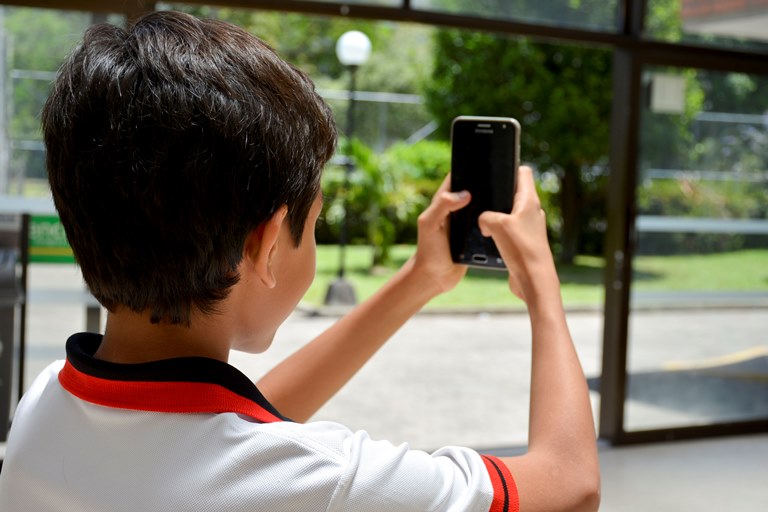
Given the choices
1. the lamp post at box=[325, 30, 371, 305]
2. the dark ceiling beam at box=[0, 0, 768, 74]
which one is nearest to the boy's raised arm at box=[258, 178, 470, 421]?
the dark ceiling beam at box=[0, 0, 768, 74]

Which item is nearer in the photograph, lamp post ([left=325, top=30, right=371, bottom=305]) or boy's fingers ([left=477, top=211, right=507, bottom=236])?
boy's fingers ([left=477, top=211, right=507, bottom=236])

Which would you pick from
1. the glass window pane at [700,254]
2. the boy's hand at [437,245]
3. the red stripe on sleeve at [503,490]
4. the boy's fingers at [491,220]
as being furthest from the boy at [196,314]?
the glass window pane at [700,254]

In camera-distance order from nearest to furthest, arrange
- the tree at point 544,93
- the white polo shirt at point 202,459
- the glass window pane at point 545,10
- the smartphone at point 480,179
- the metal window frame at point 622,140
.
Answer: the white polo shirt at point 202,459 < the smartphone at point 480,179 < the glass window pane at point 545,10 < the metal window frame at point 622,140 < the tree at point 544,93

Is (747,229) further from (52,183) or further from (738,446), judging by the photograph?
(52,183)

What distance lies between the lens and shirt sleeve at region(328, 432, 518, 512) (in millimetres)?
613

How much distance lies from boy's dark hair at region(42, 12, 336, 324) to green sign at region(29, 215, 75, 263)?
126 inches

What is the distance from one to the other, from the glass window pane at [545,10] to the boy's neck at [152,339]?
141 inches

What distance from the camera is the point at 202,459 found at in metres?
0.61

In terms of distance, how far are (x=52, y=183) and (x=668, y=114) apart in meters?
4.22

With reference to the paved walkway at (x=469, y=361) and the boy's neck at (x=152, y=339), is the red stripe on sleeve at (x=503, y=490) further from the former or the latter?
the paved walkway at (x=469, y=361)

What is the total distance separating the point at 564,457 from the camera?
695 millimetres

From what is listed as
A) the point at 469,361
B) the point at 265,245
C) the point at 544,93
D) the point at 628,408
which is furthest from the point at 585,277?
the point at 265,245

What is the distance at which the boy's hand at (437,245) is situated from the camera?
0.98 metres

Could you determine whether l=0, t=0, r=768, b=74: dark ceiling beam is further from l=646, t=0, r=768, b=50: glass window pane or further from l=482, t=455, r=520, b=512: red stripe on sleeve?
l=482, t=455, r=520, b=512: red stripe on sleeve
